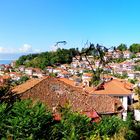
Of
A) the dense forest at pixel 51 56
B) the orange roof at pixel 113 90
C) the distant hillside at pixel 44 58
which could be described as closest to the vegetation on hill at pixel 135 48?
the dense forest at pixel 51 56

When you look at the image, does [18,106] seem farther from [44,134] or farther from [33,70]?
[33,70]

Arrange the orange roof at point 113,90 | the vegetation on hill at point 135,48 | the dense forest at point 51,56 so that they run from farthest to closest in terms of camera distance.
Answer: the vegetation on hill at point 135,48 < the orange roof at point 113,90 < the dense forest at point 51,56

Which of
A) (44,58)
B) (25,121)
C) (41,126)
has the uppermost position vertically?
(25,121)

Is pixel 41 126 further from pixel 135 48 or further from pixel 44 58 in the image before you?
pixel 135 48

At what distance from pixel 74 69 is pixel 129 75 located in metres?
33.1

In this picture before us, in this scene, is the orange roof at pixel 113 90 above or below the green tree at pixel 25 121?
below

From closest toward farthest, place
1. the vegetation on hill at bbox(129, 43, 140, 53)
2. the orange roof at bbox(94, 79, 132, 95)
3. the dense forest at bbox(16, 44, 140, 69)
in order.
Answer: the dense forest at bbox(16, 44, 140, 69) < the orange roof at bbox(94, 79, 132, 95) < the vegetation on hill at bbox(129, 43, 140, 53)

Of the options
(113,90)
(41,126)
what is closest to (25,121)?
(41,126)

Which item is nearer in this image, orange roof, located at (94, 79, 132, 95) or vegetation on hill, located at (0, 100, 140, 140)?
vegetation on hill, located at (0, 100, 140, 140)

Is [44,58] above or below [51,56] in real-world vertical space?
below

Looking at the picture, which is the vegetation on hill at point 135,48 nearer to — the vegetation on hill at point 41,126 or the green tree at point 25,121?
the vegetation on hill at point 41,126

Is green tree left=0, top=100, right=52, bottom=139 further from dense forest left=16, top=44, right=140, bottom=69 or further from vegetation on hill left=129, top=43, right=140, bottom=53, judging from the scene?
vegetation on hill left=129, top=43, right=140, bottom=53

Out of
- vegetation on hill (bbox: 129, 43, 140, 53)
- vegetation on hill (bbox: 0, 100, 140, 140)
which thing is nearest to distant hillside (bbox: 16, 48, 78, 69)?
vegetation on hill (bbox: 0, 100, 140, 140)

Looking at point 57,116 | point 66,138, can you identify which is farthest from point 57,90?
point 66,138
